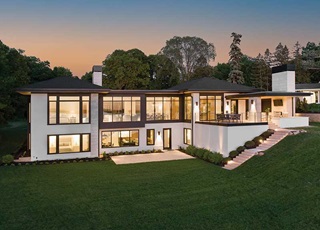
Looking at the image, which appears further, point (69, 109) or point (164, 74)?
point (164, 74)

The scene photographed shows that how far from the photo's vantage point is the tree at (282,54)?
49438 mm

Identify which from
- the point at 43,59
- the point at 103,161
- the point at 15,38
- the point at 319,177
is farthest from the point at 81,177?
the point at 43,59

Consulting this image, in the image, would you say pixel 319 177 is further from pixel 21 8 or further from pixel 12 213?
pixel 21 8

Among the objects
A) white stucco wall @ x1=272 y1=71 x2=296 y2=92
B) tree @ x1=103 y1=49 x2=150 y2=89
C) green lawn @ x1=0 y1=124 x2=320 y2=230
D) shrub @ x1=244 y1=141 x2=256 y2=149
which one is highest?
tree @ x1=103 y1=49 x2=150 y2=89

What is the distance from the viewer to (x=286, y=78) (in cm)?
1948

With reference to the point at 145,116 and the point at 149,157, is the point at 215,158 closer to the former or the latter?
the point at 149,157

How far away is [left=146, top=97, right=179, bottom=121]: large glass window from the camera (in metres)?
19.3

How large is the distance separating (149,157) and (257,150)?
698 centimetres

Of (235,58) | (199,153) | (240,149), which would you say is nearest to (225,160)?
(240,149)

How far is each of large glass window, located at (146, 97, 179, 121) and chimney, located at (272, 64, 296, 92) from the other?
8653mm

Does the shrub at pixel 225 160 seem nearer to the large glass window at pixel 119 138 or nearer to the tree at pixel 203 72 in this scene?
the large glass window at pixel 119 138

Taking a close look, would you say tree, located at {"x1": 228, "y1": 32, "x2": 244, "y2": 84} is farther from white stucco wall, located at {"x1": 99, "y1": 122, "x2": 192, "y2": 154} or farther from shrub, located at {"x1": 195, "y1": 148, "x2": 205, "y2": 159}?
shrub, located at {"x1": 195, "y1": 148, "x2": 205, "y2": 159}

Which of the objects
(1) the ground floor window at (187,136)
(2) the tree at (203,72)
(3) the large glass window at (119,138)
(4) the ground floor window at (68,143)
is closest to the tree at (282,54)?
(2) the tree at (203,72)

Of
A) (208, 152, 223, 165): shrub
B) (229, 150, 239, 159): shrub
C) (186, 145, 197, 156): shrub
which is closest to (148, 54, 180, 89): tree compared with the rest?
(186, 145, 197, 156): shrub
